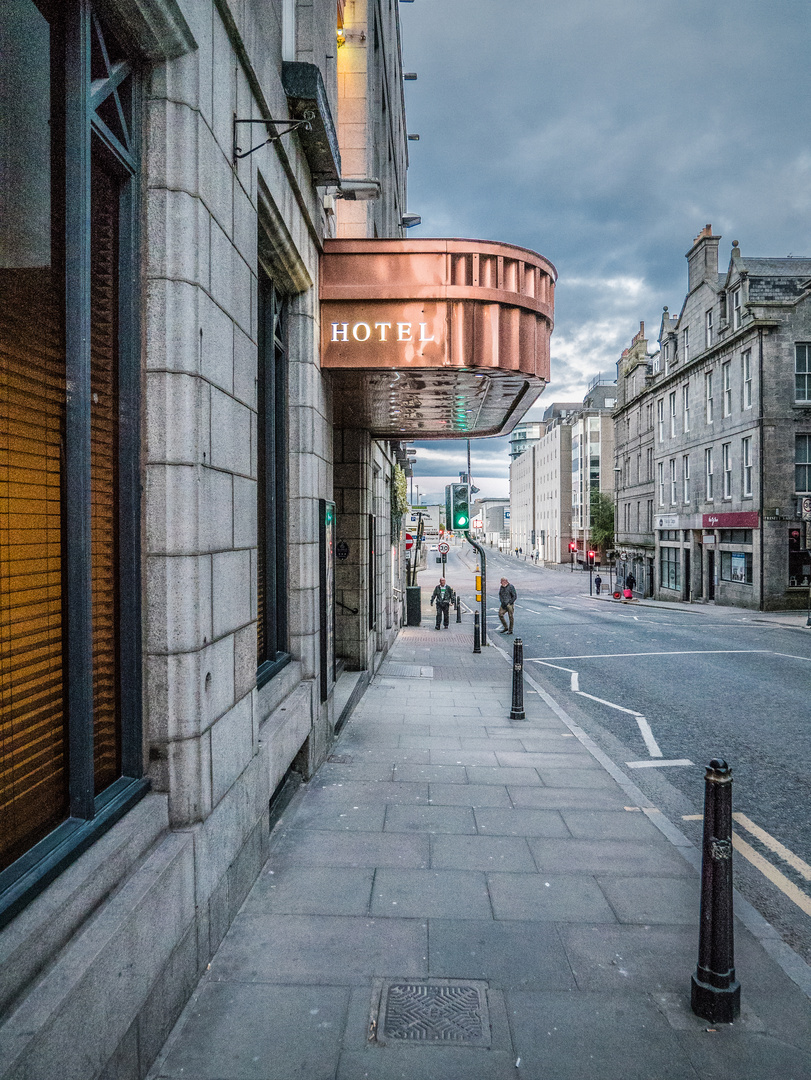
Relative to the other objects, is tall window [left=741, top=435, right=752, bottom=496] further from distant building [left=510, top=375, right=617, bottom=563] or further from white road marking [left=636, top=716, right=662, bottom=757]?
distant building [left=510, top=375, right=617, bottom=563]

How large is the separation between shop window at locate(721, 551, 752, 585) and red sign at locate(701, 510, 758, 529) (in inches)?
52.8

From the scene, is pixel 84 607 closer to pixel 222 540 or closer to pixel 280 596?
pixel 222 540

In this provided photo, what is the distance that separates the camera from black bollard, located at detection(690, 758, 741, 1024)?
10.7 feet

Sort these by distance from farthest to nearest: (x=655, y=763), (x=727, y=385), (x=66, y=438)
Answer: (x=727, y=385) → (x=655, y=763) → (x=66, y=438)

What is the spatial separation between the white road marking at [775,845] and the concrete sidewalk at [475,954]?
32.2 inches

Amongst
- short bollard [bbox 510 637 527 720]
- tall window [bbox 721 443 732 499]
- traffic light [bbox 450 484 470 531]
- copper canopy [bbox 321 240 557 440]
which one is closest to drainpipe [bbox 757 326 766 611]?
tall window [bbox 721 443 732 499]

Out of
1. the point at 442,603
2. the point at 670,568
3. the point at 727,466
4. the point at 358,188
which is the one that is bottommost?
the point at 442,603

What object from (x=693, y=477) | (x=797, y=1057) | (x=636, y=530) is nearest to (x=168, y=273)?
(x=797, y=1057)

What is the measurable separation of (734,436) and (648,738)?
27495 mm

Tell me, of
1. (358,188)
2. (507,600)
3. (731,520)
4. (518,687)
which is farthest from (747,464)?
(358,188)

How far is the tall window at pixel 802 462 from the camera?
29.2m

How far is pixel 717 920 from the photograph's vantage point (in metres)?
3.31

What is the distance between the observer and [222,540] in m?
3.80

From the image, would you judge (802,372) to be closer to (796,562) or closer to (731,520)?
(731,520)
